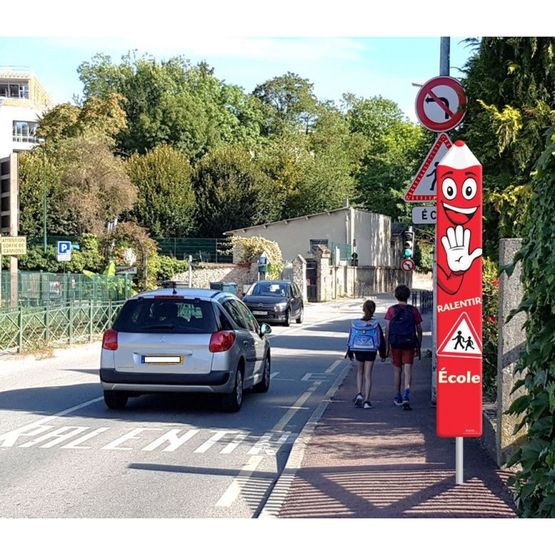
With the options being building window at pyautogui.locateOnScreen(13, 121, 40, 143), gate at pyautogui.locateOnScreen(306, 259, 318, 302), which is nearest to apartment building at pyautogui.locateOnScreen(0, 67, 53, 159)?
building window at pyautogui.locateOnScreen(13, 121, 40, 143)

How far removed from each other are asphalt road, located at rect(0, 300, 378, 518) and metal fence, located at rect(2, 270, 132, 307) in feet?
34.6

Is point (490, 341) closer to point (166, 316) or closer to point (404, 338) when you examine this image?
point (404, 338)

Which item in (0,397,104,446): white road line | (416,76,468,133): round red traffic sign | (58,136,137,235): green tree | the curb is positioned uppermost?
(58,136,137,235): green tree

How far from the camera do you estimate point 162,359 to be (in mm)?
12523

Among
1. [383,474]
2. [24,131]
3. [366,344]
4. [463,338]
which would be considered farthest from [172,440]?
[24,131]

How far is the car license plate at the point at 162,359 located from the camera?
12508mm

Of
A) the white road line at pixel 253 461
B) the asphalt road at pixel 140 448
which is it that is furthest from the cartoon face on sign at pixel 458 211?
the white road line at pixel 253 461

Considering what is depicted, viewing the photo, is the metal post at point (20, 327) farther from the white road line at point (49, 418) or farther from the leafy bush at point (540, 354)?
the leafy bush at point (540, 354)

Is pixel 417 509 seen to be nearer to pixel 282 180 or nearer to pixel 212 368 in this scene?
pixel 212 368

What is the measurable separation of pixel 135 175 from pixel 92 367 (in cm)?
5462

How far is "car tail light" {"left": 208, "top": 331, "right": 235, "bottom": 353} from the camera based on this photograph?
41.3ft

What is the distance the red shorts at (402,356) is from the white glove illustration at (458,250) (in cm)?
587

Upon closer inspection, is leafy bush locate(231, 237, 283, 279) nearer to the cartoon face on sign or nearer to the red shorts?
the red shorts

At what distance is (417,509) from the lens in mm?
6875
